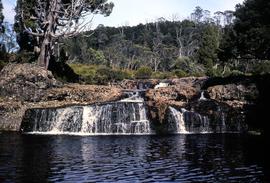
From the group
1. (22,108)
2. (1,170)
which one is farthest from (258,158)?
(22,108)

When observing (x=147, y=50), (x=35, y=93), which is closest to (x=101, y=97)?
(x=35, y=93)

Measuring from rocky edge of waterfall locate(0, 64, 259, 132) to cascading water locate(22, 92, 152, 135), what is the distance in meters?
1.16

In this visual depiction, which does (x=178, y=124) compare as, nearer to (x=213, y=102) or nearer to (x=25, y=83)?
(x=213, y=102)

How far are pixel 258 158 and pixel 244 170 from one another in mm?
3933

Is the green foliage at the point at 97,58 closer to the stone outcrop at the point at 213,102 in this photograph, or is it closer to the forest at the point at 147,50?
the forest at the point at 147,50

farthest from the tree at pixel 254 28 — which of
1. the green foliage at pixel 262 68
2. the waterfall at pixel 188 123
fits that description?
the green foliage at pixel 262 68

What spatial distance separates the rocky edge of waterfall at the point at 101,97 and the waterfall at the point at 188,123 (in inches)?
23.5

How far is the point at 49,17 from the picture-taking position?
5362cm

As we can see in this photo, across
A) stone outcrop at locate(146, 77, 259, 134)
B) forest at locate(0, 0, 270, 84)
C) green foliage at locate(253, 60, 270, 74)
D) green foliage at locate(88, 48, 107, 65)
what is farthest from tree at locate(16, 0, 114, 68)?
green foliage at locate(88, 48, 107, 65)

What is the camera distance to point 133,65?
456 feet

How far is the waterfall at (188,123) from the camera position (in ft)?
137

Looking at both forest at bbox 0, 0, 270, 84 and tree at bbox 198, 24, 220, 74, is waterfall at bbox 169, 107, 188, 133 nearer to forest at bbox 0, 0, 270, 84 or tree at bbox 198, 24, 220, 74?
forest at bbox 0, 0, 270, 84

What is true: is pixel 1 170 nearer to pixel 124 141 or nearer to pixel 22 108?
pixel 124 141

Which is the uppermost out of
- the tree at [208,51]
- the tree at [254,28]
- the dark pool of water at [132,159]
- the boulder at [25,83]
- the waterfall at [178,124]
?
the tree at [208,51]
